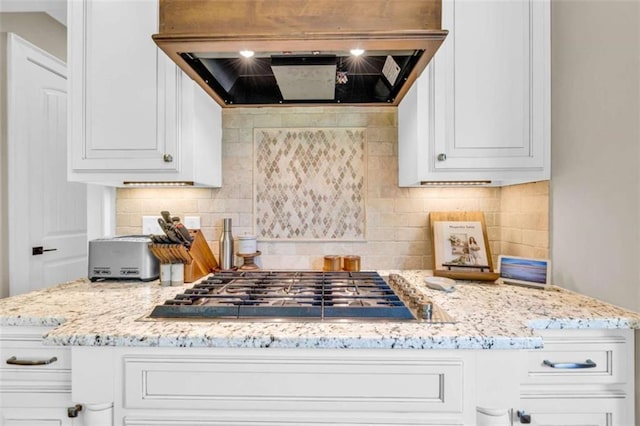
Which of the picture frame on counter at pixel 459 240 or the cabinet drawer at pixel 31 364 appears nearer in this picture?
the cabinet drawer at pixel 31 364

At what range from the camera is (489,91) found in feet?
5.00

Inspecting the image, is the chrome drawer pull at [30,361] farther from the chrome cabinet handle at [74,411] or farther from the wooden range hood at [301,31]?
the wooden range hood at [301,31]

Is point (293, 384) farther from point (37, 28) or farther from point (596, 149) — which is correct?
point (37, 28)

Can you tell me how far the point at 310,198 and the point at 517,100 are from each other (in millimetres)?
1085

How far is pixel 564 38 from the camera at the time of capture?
58.4 inches

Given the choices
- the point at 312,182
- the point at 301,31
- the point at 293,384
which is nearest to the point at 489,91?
the point at 301,31

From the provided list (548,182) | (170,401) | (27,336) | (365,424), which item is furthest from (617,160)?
(27,336)

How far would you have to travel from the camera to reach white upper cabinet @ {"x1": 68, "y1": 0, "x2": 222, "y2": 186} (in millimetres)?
1557

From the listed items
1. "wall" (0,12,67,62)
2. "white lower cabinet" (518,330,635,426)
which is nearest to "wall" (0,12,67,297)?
"wall" (0,12,67,62)

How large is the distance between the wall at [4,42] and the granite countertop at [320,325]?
4.44 feet

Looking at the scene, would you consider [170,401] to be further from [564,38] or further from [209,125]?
[564,38]

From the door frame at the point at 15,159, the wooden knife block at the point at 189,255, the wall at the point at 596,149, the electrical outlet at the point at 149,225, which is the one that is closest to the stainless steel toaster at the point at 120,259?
the wooden knife block at the point at 189,255

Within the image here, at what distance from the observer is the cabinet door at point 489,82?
4.99ft

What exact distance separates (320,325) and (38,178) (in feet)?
8.92
